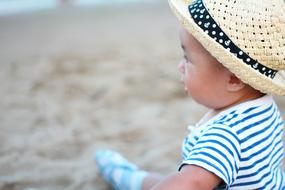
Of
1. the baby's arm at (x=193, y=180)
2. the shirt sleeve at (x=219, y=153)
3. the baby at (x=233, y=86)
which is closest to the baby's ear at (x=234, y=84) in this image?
the baby at (x=233, y=86)

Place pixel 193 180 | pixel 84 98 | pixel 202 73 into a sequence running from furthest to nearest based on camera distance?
pixel 84 98 < pixel 202 73 < pixel 193 180

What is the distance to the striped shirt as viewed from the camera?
129 cm

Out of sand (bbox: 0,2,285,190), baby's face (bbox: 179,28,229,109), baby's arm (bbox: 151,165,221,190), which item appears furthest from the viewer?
sand (bbox: 0,2,285,190)

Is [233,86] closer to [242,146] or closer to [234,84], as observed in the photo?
[234,84]

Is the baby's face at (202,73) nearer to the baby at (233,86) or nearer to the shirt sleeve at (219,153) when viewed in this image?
the baby at (233,86)

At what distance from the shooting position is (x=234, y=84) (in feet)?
4.64

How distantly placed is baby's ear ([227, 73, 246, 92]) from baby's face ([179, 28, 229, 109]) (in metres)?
0.01

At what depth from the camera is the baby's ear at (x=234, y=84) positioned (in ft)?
4.61

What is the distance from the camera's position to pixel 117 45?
3.53 meters

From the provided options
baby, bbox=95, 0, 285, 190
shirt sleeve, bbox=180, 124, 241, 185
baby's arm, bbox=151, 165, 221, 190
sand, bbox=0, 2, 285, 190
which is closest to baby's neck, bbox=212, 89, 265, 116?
baby, bbox=95, 0, 285, 190

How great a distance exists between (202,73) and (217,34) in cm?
14

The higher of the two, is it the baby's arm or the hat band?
the hat band

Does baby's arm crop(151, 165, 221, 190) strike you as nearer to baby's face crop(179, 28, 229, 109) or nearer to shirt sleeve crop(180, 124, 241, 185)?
shirt sleeve crop(180, 124, 241, 185)

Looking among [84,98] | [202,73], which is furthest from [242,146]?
[84,98]
